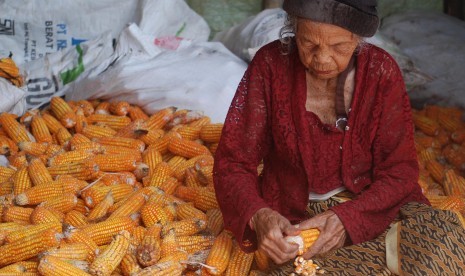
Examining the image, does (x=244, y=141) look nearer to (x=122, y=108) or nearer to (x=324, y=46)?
(x=324, y=46)

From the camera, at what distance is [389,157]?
2879 millimetres

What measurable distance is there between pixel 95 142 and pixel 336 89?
1892 millimetres

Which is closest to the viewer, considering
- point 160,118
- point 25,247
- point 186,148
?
point 25,247

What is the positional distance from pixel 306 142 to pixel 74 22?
3106 mm

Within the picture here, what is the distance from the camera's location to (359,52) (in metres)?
2.83

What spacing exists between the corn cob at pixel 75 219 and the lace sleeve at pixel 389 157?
144cm

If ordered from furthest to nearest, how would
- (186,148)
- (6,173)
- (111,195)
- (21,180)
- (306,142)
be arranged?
(186,148)
(6,173)
(21,180)
(111,195)
(306,142)

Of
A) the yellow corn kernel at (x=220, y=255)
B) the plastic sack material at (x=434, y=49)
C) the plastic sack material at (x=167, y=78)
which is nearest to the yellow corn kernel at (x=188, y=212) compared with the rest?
the yellow corn kernel at (x=220, y=255)

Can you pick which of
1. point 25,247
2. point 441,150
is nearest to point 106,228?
point 25,247

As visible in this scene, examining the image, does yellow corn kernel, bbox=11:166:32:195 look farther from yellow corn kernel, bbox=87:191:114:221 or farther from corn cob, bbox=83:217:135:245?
corn cob, bbox=83:217:135:245

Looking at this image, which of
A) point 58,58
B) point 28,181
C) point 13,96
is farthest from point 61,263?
point 58,58

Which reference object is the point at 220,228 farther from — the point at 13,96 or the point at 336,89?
the point at 13,96

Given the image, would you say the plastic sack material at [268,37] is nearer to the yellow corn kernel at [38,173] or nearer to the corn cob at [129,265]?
the yellow corn kernel at [38,173]

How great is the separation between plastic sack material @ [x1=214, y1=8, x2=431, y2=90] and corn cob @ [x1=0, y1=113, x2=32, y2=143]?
165 cm
